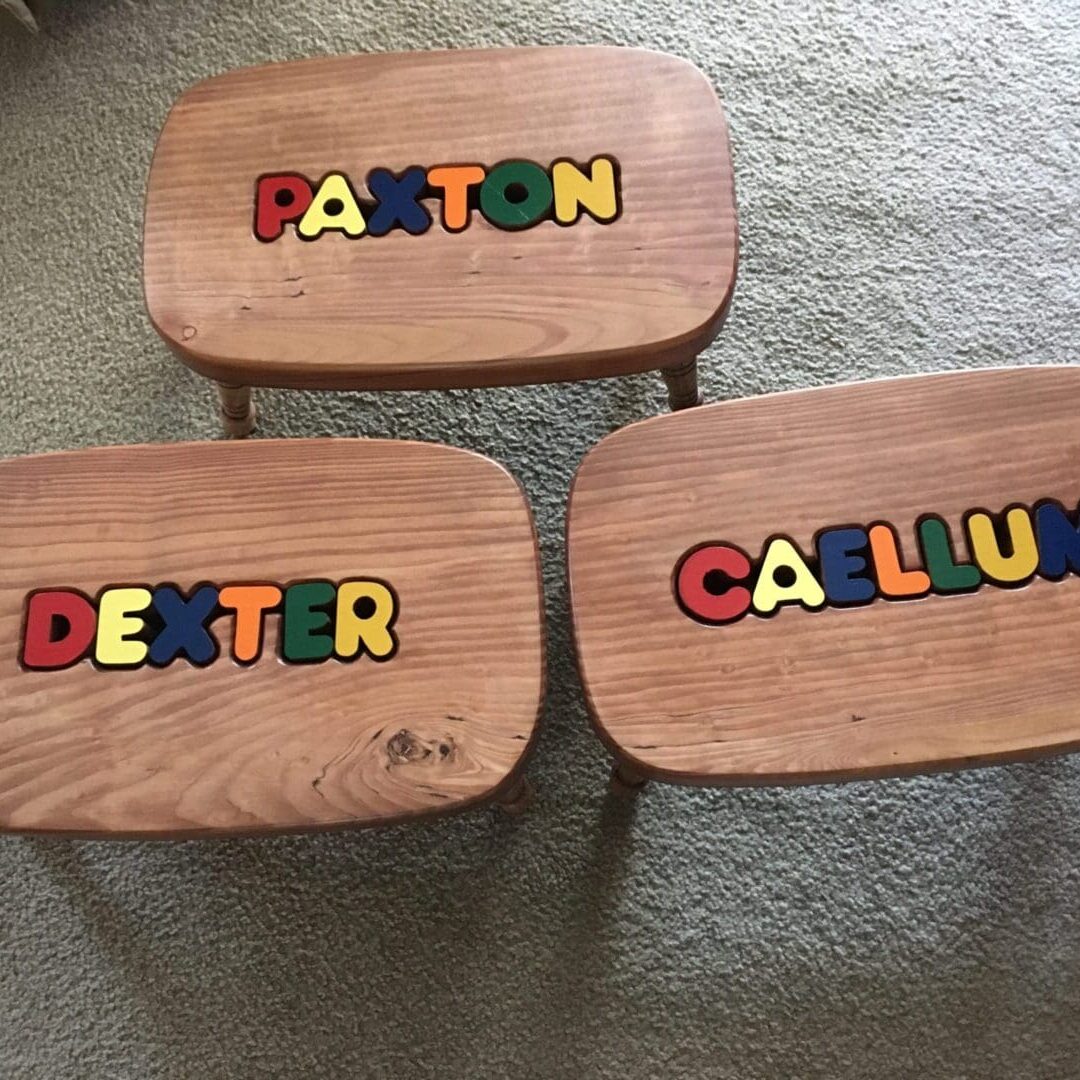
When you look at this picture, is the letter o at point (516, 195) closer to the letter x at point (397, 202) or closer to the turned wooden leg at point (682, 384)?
the letter x at point (397, 202)

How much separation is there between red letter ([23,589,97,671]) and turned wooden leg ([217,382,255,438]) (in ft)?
0.94

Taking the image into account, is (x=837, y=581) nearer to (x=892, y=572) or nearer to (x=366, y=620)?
(x=892, y=572)

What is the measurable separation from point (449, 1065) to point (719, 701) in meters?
0.43

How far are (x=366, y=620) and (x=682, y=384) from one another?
39 cm

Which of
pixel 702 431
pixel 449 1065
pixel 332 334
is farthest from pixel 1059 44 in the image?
pixel 449 1065

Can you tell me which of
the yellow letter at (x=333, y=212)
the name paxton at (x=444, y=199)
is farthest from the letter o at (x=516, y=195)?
the yellow letter at (x=333, y=212)

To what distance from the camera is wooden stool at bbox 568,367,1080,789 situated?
72cm

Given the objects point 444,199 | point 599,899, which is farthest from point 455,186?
point 599,899

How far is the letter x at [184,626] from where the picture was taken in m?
0.76

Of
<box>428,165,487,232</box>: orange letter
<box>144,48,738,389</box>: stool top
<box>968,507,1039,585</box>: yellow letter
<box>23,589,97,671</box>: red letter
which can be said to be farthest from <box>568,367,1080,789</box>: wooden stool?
<box>23,589,97,671</box>: red letter

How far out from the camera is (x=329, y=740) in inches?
28.9

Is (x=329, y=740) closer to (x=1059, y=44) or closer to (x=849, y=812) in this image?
(x=849, y=812)

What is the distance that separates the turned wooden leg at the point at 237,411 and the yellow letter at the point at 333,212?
185 millimetres

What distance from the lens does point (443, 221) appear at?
89cm
